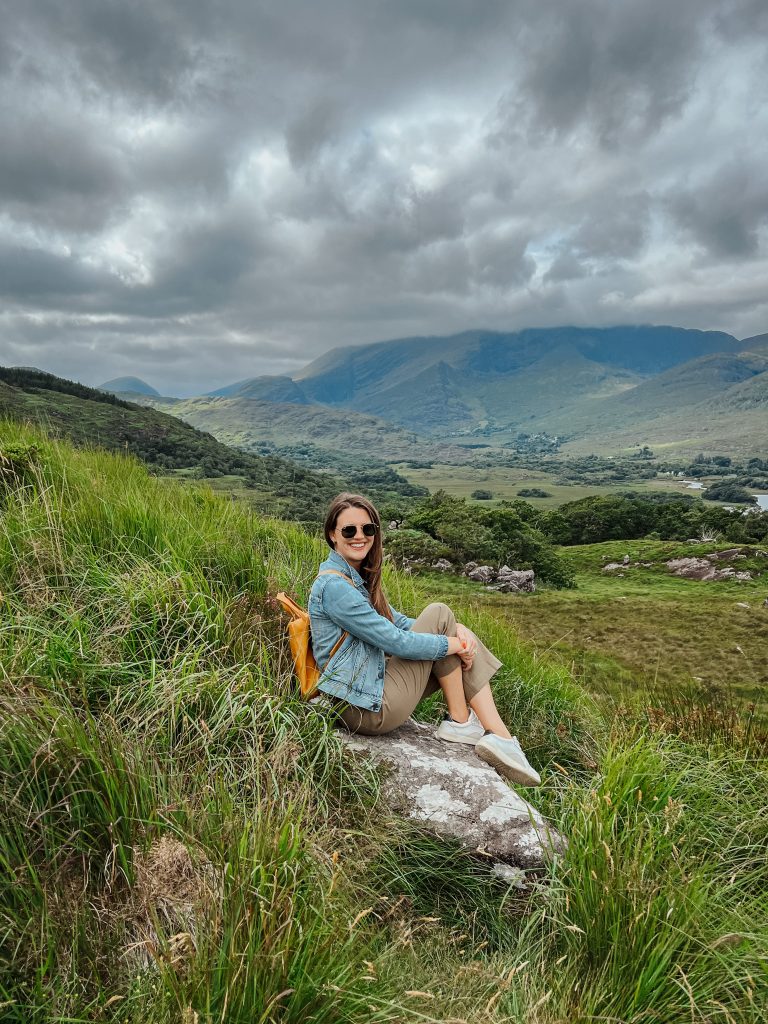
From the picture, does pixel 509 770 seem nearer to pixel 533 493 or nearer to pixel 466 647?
pixel 466 647

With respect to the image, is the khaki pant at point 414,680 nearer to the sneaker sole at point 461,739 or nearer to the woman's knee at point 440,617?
the woman's knee at point 440,617

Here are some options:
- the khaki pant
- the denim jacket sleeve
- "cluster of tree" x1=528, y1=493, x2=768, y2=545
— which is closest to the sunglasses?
the denim jacket sleeve

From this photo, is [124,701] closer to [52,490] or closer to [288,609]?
[288,609]

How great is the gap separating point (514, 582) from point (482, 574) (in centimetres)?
236

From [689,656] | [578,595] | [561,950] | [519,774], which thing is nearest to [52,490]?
[519,774]

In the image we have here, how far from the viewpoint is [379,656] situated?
3.99m

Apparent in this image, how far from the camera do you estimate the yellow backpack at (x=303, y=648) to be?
381cm

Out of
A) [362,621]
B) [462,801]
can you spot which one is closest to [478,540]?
[362,621]

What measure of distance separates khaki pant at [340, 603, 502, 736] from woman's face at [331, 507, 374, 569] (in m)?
0.70

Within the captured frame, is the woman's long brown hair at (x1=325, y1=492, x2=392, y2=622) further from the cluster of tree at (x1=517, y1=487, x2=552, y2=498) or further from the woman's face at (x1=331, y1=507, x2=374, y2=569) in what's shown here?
the cluster of tree at (x1=517, y1=487, x2=552, y2=498)

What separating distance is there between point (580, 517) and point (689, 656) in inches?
1900

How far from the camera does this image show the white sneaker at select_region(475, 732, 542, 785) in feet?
12.7

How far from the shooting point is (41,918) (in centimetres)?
188

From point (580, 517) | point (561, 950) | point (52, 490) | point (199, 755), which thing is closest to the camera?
point (561, 950)
